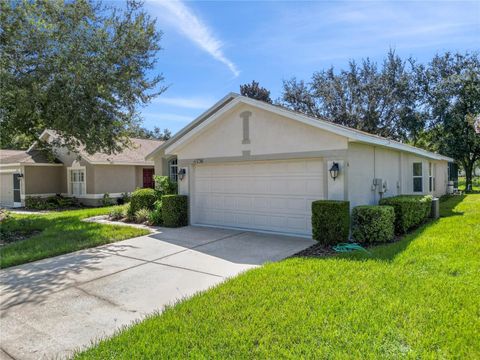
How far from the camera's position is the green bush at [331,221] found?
7.98 m

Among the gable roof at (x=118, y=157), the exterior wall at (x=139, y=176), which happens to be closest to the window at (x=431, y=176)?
the gable roof at (x=118, y=157)

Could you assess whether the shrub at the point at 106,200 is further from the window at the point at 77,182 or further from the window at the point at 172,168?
the window at the point at 172,168

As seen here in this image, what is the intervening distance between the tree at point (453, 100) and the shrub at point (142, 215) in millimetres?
23350

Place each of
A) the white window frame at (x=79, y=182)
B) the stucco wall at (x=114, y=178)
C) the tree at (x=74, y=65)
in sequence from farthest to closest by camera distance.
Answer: the white window frame at (x=79, y=182), the stucco wall at (x=114, y=178), the tree at (x=74, y=65)

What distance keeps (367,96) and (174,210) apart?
982 inches

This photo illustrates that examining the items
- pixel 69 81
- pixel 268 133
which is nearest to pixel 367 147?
pixel 268 133

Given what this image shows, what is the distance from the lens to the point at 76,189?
815 inches

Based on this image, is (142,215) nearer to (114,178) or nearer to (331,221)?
(331,221)

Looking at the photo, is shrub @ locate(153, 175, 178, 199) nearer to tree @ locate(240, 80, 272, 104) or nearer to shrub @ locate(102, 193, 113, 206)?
shrub @ locate(102, 193, 113, 206)

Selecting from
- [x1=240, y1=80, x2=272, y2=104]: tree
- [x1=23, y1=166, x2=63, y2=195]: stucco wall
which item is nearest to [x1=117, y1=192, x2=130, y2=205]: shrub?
[x1=23, y1=166, x2=63, y2=195]: stucco wall

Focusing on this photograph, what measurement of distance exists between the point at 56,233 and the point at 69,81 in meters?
Answer: 4.82

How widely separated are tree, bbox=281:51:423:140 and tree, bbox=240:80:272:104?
6.38ft

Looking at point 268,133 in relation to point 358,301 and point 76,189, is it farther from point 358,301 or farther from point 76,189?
point 76,189

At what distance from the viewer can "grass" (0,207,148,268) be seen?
25.5ft
